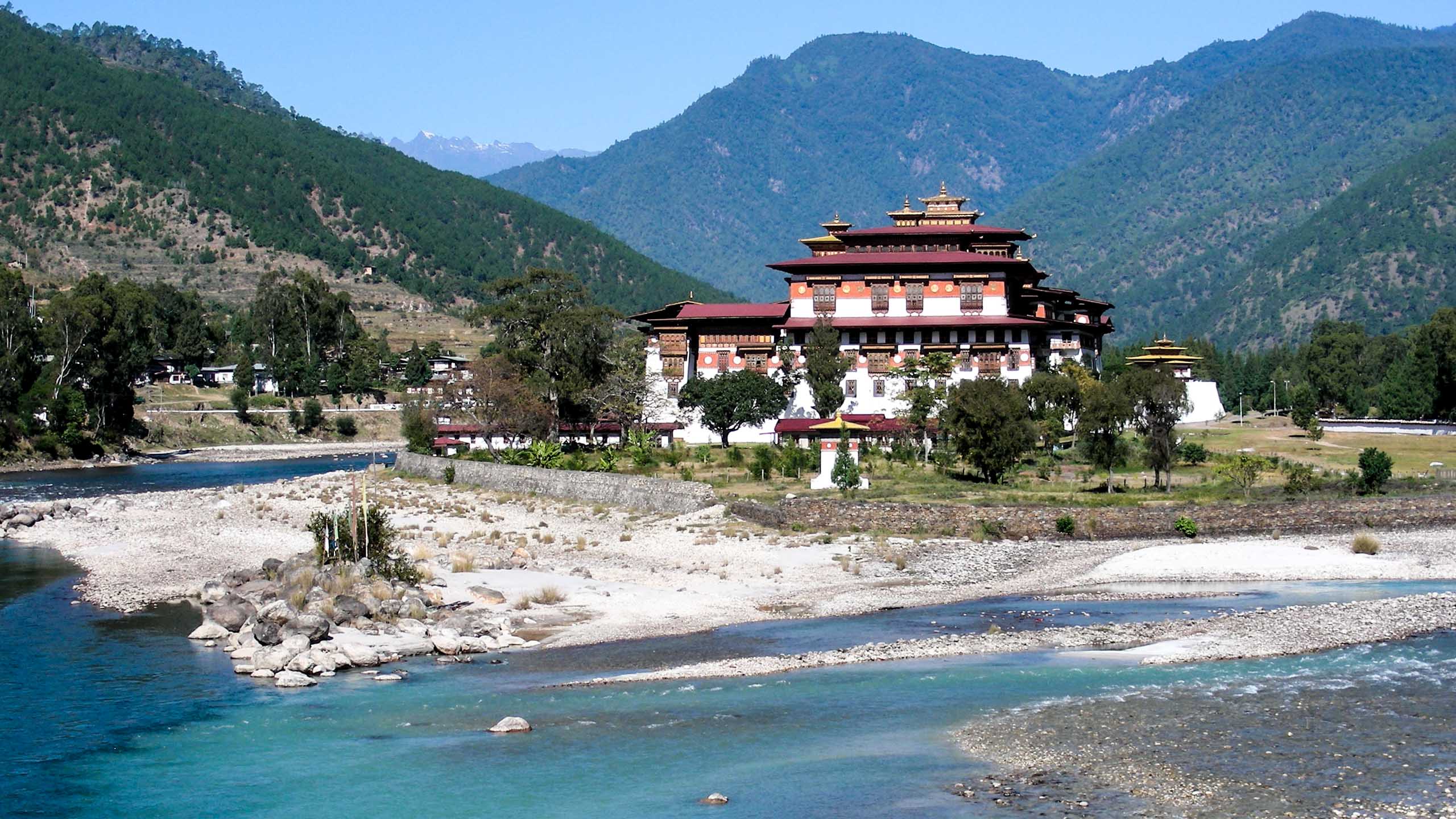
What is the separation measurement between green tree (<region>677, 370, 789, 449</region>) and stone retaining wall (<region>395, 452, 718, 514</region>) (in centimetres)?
1383

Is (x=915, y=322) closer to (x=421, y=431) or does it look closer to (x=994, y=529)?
(x=421, y=431)

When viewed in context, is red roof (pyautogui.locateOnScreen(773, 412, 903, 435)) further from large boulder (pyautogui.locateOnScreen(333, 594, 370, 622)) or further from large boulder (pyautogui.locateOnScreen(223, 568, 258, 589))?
large boulder (pyautogui.locateOnScreen(333, 594, 370, 622))

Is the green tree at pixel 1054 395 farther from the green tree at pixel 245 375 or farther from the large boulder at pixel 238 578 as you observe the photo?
the green tree at pixel 245 375

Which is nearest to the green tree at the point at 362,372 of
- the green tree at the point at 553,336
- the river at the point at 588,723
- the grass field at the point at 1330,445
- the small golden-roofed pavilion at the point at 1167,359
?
the green tree at the point at 553,336

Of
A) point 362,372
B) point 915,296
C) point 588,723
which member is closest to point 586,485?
point 915,296

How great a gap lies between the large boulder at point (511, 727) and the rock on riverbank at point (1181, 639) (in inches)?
148

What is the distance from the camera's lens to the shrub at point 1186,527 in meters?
51.4

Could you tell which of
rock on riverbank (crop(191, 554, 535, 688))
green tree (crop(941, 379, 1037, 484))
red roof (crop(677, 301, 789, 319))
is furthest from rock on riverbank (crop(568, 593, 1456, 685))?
red roof (crop(677, 301, 789, 319))

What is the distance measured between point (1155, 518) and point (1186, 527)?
117 centimetres

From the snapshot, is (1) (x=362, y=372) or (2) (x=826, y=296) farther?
(1) (x=362, y=372)

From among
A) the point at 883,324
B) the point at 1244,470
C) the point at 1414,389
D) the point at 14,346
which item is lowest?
the point at 1244,470

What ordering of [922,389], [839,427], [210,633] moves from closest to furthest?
1. [210,633]
2. [839,427]
3. [922,389]

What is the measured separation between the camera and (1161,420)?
60.2m

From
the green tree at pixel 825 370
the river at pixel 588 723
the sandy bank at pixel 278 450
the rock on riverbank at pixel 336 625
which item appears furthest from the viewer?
the sandy bank at pixel 278 450
